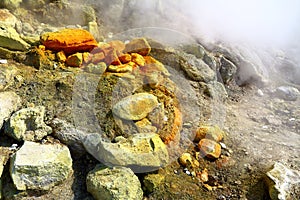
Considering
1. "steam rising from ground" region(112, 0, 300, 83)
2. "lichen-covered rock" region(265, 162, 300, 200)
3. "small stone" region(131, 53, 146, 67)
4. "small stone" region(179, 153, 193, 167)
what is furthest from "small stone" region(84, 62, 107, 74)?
"lichen-covered rock" region(265, 162, 300, 200)

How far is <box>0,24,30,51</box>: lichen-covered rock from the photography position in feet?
9.81

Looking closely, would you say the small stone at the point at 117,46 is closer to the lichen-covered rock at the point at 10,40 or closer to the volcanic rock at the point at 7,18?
the lichen-covered rock at the point at 10,40

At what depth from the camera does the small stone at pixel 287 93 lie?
425 centimetres

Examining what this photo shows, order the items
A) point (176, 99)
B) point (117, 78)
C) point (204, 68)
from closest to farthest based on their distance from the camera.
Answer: point (117, 78), point (176, 99), point (204, 68)

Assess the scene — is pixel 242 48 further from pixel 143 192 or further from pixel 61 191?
pixel 61 191

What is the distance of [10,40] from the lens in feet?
9.87

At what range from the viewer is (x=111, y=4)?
169 inches

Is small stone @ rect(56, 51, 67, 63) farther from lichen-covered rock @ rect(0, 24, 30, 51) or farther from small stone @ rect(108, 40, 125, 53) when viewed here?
small stone @ rect(108, 40, 125, 53)

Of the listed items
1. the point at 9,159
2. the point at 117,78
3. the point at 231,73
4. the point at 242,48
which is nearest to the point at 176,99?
the point at 117,78

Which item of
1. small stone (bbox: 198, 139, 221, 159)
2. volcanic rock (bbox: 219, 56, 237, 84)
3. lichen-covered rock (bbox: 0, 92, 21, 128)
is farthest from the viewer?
volcanic rock (bbox: 219, 56, 237, 84)

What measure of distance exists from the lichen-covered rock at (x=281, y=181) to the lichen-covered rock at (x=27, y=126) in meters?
1.77

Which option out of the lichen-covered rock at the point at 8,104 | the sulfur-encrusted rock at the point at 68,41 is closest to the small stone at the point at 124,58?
the sulfur-encrusted rock at the point at 68,41

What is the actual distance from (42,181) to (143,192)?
0.74m

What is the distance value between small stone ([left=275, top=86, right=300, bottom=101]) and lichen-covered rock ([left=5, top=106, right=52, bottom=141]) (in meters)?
3.04
